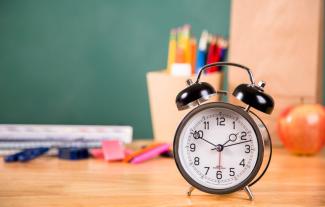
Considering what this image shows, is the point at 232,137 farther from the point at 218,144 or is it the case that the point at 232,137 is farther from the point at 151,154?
the point at 151,154

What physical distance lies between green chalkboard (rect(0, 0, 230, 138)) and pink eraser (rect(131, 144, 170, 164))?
35 centimetres

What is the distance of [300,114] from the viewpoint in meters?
1.26

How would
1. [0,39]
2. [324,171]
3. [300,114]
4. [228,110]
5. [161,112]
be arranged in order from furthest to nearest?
1. [0,39]
2. [161,112]
3. [300,114]
4. [324,171]
5. [228,110]

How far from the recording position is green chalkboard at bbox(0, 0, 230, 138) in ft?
4.96

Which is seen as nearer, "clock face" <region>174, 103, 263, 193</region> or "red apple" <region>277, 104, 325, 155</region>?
"clock face" <region>174, 103, 263, 193</region>

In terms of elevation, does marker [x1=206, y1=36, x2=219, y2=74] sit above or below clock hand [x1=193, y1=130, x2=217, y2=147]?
above

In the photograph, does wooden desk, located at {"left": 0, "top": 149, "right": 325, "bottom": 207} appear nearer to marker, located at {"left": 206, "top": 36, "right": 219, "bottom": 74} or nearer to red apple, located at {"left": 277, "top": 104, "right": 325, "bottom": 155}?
red apple, located at {"left": 277, "top": 104, "right": 325, "bottom": 155}

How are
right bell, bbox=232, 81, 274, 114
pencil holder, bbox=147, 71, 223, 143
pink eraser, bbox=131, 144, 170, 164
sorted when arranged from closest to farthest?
right bell, bbox=232, 81, 274, 114
pink eraser, bbox=131, 144, 170, 164
pencil holder, bbox=147, 71, 223, 143

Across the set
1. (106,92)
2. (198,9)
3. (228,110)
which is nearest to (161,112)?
(106,92)

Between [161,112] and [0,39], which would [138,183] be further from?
[0,39]

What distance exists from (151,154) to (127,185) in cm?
26

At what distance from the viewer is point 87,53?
5.06 ft

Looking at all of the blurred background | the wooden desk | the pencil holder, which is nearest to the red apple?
the wooden desk

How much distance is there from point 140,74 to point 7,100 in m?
0.38
